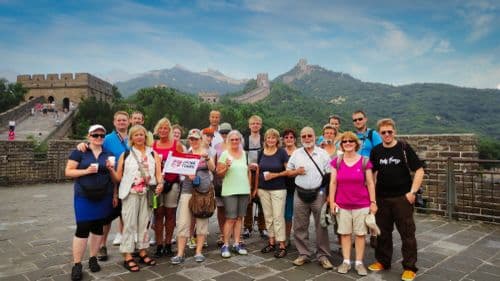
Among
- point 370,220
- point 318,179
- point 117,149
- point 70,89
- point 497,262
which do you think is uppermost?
point 70,89

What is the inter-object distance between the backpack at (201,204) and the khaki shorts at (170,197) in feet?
0.86

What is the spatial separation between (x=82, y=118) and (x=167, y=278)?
A: 1347 inches

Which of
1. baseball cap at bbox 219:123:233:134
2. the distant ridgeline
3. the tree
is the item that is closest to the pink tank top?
baseball cap at bbox 219:123:233:134

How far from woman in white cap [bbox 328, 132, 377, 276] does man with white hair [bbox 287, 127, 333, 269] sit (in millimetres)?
230

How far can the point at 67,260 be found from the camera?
4.14 m

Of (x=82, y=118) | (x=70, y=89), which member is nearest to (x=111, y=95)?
(x=70, y=89)

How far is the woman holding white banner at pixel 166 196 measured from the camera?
420 cm

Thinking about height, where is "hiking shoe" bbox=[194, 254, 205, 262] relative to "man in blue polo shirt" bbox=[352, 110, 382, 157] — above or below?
below

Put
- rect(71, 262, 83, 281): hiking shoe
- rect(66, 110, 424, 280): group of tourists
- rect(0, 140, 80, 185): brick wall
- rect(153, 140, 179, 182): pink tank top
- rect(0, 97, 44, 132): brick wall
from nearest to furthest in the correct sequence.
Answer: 1. rect(71, 262, 83, 281): hiking shoe
2. rect(66, 110, 424, 280): group of tourists
3. rect(153, 140, 179, 182): pink tank top
4. rect(0, 140, 80, 185): brick wall
5. rect(0, 97, 44, 132): brick wall

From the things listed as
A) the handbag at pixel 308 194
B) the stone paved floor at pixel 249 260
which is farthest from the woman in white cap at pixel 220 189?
the handbag at pixel 308 194

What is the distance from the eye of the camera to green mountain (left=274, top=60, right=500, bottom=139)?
71.2 meters

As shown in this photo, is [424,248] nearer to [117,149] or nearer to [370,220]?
[370,220]

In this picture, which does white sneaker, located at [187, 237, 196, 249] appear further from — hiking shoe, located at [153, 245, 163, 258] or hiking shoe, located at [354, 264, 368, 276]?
hiking shoe, located at [354, 264, 368, 276]

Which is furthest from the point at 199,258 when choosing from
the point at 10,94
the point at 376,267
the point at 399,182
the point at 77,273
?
the point at 10,94
